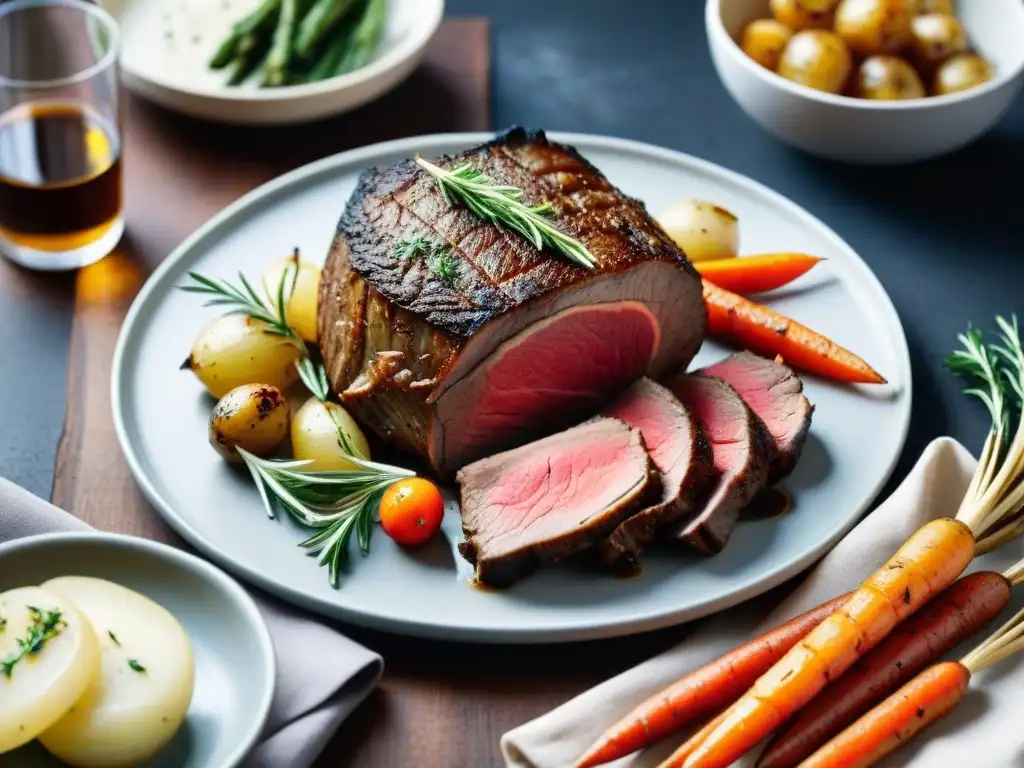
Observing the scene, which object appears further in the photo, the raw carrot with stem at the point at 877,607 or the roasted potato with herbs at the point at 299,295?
the roasted potato with herbs at the point at 299,295

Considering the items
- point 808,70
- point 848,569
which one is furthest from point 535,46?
point 848,569

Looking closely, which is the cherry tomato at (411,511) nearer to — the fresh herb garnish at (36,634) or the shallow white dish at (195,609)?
the shallow white dish at (195,609)

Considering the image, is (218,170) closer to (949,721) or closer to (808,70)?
(808,70)

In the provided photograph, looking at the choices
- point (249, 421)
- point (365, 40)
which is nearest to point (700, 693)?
point (249, 421)

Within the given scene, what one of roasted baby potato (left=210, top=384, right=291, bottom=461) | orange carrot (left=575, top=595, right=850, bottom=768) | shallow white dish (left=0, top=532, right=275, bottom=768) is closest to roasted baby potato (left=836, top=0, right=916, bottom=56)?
orange carrot (left=575, top=595, right=850, bottom=768)

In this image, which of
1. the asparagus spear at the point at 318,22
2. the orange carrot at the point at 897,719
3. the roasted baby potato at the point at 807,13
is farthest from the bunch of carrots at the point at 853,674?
the asparagus spear at the point at 318,22

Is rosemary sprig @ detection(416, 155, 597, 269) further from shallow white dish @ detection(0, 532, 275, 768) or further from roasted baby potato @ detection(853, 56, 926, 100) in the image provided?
roasted baby potato @ detection(853, 56, 926, 100)
